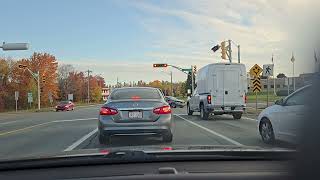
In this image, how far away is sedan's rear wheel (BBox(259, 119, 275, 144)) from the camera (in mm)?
12057

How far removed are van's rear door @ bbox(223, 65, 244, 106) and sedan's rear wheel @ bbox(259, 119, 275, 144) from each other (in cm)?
1156

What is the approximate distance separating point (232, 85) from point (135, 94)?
12.6 m

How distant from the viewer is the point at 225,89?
24.4 metres

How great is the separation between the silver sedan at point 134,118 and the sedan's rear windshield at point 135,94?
0.33 meters

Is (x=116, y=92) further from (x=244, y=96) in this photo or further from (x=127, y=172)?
(x=244, y=96)

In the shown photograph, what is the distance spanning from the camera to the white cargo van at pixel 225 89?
24.3m

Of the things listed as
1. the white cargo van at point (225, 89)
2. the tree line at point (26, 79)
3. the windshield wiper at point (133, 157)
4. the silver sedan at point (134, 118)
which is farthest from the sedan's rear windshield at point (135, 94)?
the tree line at point (26, 79)

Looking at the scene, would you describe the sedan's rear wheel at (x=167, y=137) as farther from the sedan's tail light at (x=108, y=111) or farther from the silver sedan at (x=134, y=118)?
the sedan's tail light at (x=108, y=111)

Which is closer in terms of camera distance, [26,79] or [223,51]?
[223,51]

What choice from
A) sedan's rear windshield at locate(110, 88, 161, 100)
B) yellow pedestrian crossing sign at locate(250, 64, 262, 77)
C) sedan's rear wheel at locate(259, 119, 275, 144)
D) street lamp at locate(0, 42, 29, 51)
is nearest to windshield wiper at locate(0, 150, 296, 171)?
sedan's rear wheel at locate(259, 119, 275, 144)

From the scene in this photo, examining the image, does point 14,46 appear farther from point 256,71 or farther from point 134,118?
point 134,118

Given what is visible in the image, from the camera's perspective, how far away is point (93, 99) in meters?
142

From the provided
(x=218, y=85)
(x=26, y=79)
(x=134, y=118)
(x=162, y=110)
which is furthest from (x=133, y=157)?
(x=26, y=79)

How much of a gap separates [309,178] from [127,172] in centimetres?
190
